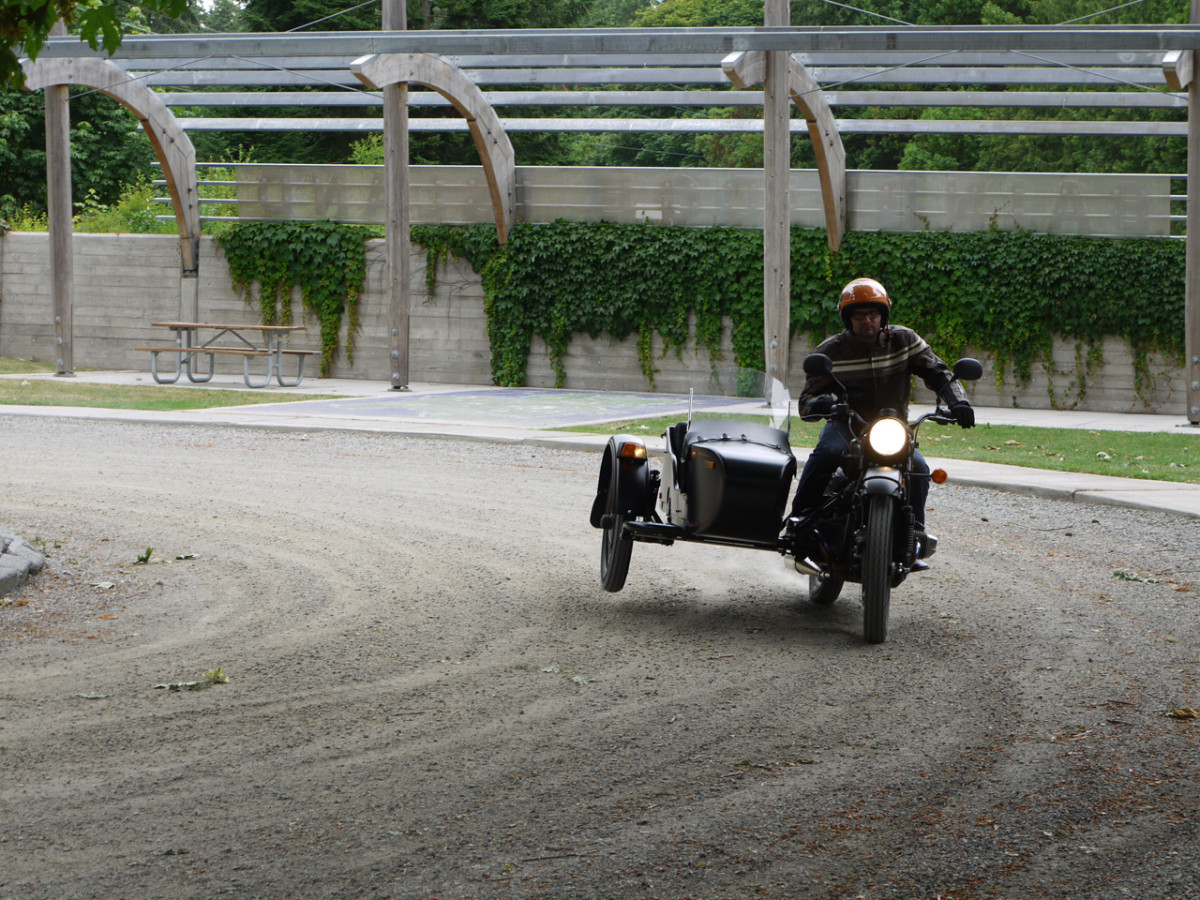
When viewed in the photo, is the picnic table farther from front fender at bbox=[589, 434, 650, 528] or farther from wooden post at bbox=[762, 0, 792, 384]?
front fender at bbox=[589, 434, 650, 528]

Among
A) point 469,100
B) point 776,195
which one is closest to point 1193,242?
point 776,195

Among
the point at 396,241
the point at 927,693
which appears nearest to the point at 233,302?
the point at 396,241

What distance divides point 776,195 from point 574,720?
14365mm

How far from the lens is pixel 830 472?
6.79 metres

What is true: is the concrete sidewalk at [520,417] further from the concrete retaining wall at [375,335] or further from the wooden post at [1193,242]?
the wooden post at [1193,242]

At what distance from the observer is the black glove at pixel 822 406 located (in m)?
6.56

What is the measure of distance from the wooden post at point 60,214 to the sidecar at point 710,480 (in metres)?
17.4

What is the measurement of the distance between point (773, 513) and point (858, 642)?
2.55 ft

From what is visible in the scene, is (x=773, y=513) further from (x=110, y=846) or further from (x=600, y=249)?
(x=600, y=249)

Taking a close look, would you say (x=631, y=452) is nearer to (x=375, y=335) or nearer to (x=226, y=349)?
(x=226, y=349)

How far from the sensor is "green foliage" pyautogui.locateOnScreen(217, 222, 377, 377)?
961 inches

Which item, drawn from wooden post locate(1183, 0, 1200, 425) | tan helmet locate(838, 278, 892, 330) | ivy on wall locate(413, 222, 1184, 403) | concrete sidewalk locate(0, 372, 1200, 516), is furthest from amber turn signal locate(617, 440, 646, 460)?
ivy on wall locate(413, 222, 1184, 403)

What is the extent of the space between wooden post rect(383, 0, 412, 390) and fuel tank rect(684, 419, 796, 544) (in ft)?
47.8

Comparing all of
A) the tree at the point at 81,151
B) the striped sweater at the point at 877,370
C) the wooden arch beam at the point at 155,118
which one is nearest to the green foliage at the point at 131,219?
the wooden arch beam at the point at 155,118
